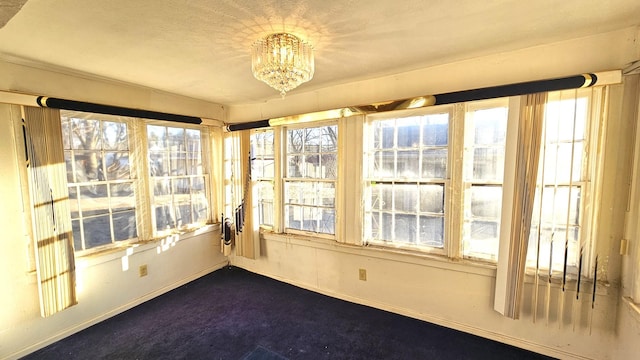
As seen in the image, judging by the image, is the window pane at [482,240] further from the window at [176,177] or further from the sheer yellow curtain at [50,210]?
the sheer yellow curtain at [50,210]

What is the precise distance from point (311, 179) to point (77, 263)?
239 centimetres

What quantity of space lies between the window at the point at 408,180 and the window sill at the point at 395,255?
0.39 feet

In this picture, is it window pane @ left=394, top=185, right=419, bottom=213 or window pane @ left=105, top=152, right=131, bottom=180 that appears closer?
window pane @ left=394, top=185, right=419, bottom=213

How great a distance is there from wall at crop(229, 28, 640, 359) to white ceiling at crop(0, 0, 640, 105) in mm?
145

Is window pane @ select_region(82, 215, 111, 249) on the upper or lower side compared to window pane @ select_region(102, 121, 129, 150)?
lower

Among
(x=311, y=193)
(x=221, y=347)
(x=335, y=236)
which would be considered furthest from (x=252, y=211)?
(x=221, y=347)

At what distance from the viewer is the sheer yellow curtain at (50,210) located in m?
2.09

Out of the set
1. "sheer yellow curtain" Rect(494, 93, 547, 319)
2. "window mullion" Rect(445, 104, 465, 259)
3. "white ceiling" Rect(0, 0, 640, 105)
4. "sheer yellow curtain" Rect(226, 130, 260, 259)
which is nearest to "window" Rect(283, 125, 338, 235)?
"sheer yellow curtain" Rect(226, 130, 260, 259)

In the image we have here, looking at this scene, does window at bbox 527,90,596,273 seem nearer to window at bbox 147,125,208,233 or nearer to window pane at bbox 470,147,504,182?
window pane at bbox 470,147,504,182

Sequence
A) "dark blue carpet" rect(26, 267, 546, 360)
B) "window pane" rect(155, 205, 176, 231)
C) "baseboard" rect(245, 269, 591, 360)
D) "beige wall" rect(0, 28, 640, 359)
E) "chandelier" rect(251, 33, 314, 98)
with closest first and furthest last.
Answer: "chandelier" rect(251, 33, 314, 98) → "beige wall" rect(0, 28, 640, 359) → "baseboard" rect(245, 269, 591, 360) → "dark blue carpet" rect(26, 267, 546, 360) → "window pane" rect(155, 205, 176, 231)

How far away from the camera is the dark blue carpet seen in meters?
2.08

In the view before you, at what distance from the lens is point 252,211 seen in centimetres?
340

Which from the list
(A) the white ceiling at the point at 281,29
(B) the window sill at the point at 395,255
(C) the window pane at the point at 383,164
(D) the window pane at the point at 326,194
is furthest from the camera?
(D) the window pane at the point at 326,194

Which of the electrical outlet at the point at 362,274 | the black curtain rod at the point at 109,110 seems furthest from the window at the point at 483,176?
the black curtain rod at the point at 109,110
